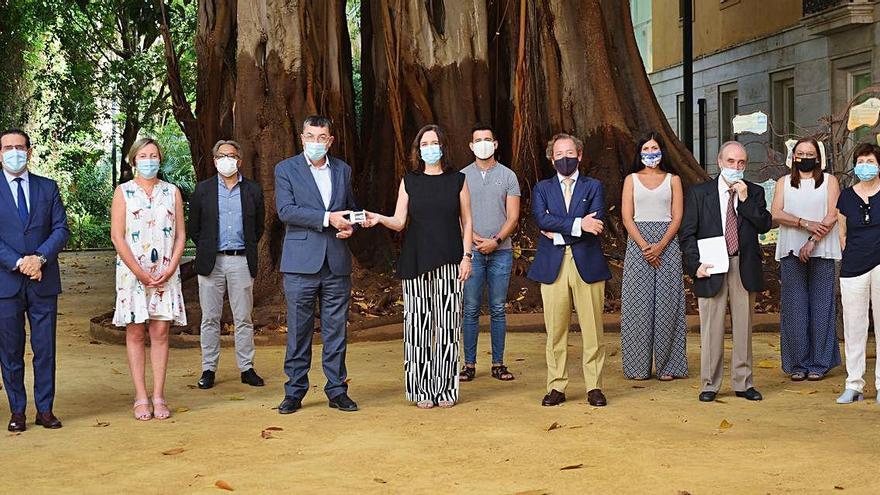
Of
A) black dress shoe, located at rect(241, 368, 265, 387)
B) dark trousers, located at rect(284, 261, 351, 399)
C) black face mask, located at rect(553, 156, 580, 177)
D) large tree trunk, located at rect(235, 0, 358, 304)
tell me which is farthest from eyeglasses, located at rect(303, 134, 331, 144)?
large tree trunk, located at rect(235, 0, 358, 304)

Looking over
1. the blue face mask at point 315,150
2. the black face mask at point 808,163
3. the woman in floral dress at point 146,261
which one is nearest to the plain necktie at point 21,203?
the woman in floral dress at point 146,261

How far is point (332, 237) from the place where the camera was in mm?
8828

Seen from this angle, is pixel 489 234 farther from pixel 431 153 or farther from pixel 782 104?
pixel 782 104

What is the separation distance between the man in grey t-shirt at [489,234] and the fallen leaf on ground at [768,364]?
2.09 m

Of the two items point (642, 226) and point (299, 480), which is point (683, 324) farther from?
point (299, 480)

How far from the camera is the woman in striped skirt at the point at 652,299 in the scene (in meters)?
9.91

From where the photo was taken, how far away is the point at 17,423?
8.27 meters

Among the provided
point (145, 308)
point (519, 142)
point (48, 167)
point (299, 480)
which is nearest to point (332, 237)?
point (145, 308)

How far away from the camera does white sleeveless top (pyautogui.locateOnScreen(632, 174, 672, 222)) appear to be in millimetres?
9750

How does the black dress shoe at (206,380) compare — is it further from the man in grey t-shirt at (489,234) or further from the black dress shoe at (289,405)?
the man in grey t-shirt at (489,234)

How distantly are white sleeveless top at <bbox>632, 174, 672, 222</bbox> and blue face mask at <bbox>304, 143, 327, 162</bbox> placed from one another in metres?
2.37

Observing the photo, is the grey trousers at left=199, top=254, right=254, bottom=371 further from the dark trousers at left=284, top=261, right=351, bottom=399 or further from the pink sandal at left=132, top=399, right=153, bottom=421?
the pink sandal at left=132, top=399, right=153, bottom=421

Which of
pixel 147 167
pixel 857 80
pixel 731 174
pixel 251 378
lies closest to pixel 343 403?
pixel 251 378

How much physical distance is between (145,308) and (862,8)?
16977 millimetres
